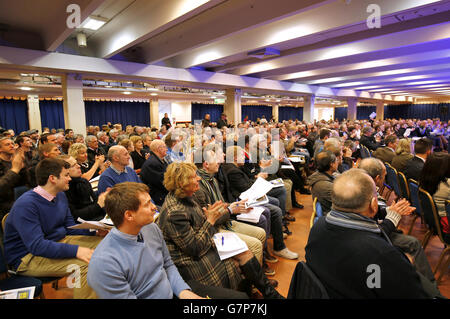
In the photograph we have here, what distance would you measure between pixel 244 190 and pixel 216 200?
708 mm

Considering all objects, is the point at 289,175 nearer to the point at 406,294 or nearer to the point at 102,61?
the point at 406,294

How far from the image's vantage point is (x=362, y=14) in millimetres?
3709

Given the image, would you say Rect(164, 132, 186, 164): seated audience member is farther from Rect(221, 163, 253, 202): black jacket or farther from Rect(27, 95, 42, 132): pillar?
Rect(27, 95, 42, 132): pillar

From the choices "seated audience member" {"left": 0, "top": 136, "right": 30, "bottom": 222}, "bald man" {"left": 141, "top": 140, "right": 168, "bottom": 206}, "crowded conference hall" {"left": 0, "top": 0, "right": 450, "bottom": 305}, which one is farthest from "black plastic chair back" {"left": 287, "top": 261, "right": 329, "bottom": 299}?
"seated audience member" {"left": 0, "top": 136, "right": 30, "bottom": 222}

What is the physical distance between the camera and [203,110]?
1986 centimetres

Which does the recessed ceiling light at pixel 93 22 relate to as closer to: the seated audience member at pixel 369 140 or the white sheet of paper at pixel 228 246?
the white sheet of paper at pixel 228 246

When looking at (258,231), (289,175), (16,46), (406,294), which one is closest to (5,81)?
(16,46)

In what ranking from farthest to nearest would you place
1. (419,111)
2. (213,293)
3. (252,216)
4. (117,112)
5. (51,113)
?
(419,111), (117,112), (51,113), (252,216), (213,293)

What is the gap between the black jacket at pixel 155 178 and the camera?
3.20 metres

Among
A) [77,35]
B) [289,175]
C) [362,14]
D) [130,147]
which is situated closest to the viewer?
[362,14]

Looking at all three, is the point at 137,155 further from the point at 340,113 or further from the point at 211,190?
the point at 340,113

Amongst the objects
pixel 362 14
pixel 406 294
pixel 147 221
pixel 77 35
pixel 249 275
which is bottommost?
pixel 249 275

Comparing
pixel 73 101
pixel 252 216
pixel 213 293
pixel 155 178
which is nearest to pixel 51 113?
pixel 73 101
